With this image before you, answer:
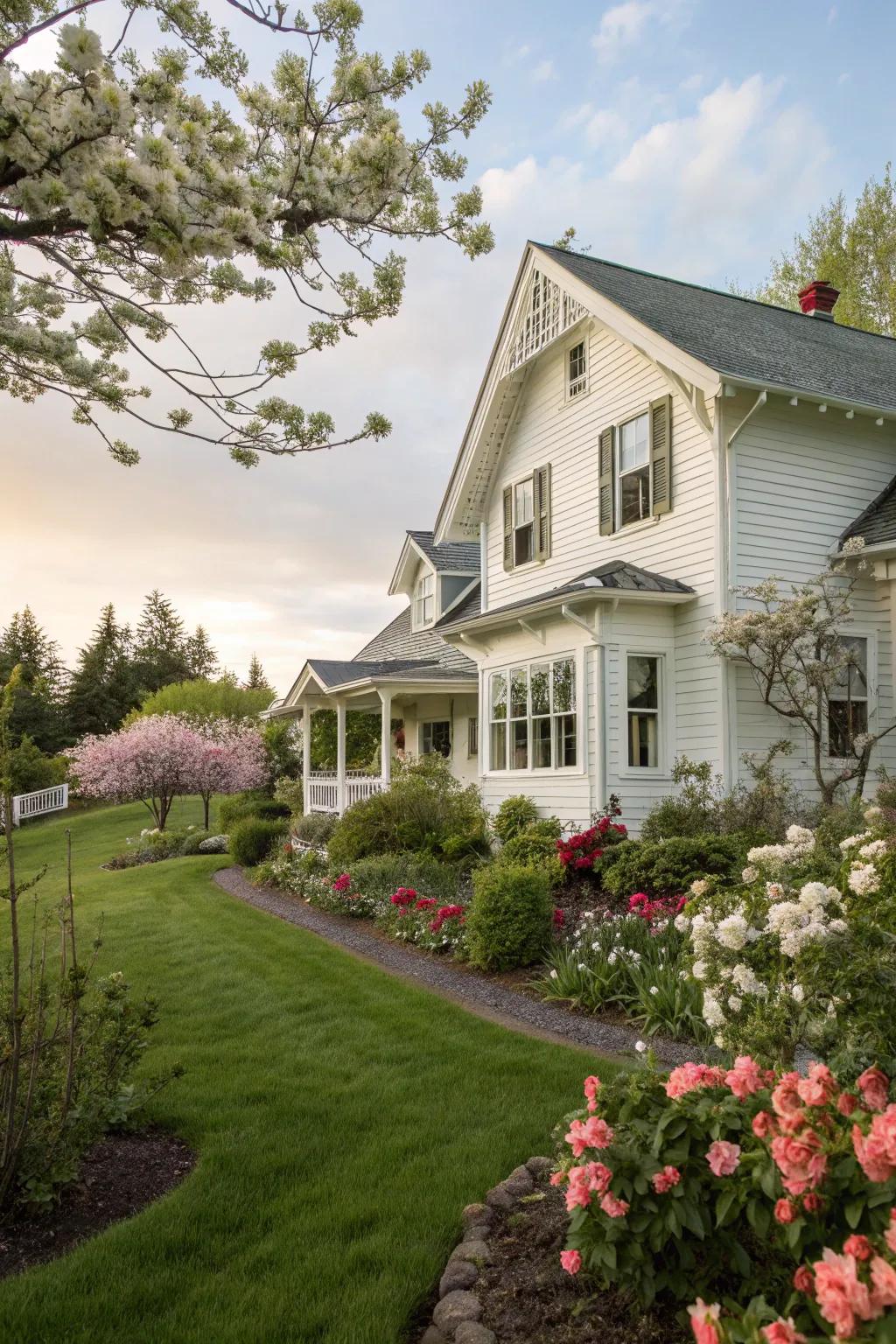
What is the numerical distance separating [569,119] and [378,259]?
4.74 metres

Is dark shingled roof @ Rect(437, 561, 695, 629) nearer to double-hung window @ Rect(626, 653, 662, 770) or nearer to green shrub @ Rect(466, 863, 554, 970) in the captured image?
double-hung window @ Rect(626, 653, 662, 770)

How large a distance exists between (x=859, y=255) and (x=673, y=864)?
1930cm

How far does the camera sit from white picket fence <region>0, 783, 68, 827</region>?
102 ft

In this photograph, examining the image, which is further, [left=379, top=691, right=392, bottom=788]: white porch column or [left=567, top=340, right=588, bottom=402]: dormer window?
[left=379, top=691, right=392, bottom=788]: white porch column

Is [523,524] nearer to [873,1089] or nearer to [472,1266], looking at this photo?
[472,1266]

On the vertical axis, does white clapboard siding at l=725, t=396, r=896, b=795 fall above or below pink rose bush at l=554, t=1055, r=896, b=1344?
above

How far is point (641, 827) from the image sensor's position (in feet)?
36.6

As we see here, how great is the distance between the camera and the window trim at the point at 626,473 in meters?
12.3

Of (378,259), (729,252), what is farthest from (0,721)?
(729,252)

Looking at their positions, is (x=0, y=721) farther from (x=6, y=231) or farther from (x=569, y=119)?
(x=569, y=119)

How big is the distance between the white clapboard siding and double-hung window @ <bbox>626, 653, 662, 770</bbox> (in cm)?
111

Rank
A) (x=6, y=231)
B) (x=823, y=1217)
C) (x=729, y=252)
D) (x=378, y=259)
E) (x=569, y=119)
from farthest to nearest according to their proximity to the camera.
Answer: (x=729, y=252)
(x=569, y=119)
(x=378, y=259)
(x=6, y=231)
(x=823, y=1217)

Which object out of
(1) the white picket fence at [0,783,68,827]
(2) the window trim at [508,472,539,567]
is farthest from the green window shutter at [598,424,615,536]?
(1) the white picket fence at [0,783,68,827]

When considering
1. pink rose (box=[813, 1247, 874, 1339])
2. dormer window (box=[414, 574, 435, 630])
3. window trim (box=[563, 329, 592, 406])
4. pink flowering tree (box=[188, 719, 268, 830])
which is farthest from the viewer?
pink flowering tree (box=[188, 719, 268, 830])
